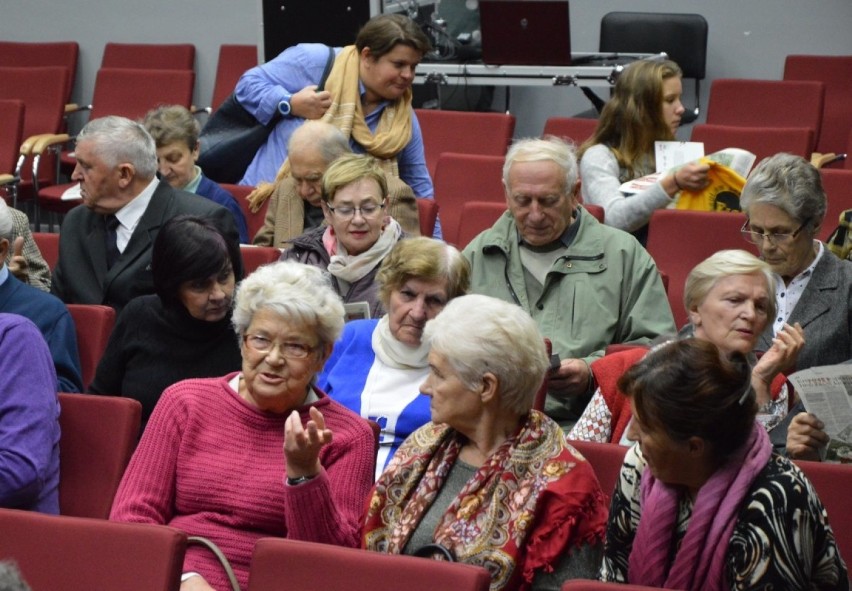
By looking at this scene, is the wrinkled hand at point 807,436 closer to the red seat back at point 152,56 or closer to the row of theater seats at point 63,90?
the row of theater seats at point 63,90

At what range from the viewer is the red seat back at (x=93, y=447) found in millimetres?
2715

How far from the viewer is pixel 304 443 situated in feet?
7.36

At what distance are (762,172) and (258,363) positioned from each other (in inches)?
58.5

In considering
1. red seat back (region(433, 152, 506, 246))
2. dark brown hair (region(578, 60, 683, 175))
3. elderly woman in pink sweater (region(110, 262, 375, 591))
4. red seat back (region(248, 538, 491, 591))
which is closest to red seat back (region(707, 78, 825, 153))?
A: red seat back (region(433, 152, 506, 246))

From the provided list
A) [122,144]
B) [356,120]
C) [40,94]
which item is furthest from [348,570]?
[40,94]

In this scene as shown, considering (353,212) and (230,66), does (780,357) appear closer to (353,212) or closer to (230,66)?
(353,212)

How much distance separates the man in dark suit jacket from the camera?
3.67 m

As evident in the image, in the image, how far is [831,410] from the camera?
2652 millimetres

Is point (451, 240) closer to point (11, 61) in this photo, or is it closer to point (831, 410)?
point (831, 410)

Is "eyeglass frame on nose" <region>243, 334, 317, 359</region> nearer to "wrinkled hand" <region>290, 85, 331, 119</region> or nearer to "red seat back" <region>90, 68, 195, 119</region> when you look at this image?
"wrinkled hand" <region>290, 85, 331, 119</region>

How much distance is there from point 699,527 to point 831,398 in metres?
0.73

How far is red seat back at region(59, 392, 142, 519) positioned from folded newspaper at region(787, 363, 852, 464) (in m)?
1.38

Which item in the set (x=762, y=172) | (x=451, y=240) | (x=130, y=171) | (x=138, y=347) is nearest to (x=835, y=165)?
(x=451, y=240)

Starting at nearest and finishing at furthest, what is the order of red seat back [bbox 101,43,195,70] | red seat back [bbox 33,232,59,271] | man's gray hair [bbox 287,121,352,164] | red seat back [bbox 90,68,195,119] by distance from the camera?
man's gray hair [bbox 287,121,352,164] → red seat back [bbox 33,232,59,271] → red seat back [bbox 90,68,195,119] → red seat back [bbox 101,43,195,70]
